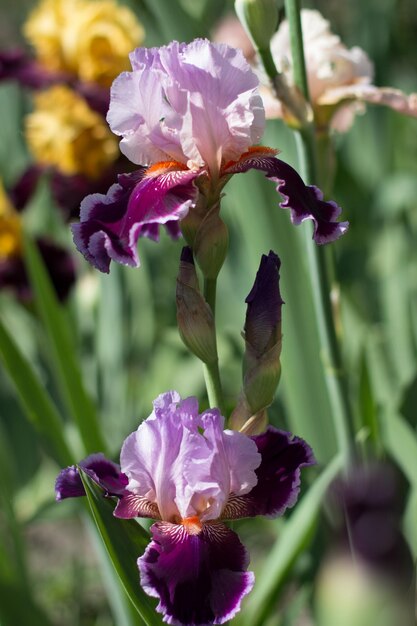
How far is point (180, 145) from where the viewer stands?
0.70 metres

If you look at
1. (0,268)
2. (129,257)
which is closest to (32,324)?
(0,268)

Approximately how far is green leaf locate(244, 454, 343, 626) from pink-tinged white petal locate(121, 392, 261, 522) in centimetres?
28

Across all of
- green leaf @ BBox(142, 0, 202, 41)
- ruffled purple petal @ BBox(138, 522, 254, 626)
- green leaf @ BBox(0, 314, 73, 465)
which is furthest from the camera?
green leaf @ BBox(142, 0, 202, 41)

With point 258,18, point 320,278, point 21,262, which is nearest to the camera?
point 258,18

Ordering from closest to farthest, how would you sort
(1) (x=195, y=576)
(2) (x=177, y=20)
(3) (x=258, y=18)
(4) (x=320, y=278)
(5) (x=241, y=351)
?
(1) (x=195, y=576) → (3) (x=258, y=18) → (4) (x=320, y=278) → (2) (x=177, y=20) → (5) (x=241, y=351)

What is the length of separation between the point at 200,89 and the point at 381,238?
139 centimetres

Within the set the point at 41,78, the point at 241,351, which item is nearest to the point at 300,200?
the point at 241,351

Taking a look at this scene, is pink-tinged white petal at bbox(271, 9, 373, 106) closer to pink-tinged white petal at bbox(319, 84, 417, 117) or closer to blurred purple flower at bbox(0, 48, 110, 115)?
pink-tinged white petal at bbox(319, 84, 417, 117)

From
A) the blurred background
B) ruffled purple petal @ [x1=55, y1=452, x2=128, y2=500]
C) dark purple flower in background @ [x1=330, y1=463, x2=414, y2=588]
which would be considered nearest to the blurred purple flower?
the blurred background

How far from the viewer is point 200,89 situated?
2.18ft

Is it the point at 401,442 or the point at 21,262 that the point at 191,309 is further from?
the point at 21,262

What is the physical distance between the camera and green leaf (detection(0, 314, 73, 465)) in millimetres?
982

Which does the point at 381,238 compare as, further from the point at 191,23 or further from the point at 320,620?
the point at 320,620

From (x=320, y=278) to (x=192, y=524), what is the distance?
392mm
